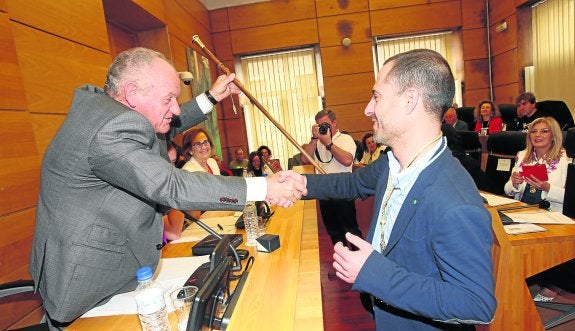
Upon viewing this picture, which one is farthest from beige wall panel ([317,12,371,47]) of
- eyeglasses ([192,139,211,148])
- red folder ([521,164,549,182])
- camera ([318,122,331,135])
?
red folder ([521,164,549,182])

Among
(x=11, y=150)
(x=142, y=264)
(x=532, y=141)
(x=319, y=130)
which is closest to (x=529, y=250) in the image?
(x=532, y=141)

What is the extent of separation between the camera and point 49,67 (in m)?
2.55

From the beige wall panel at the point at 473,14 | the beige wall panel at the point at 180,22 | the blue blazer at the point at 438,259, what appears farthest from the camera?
the beige wall panel at the point at 473,14

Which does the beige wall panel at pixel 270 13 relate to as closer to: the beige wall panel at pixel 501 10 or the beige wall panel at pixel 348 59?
the beige wall panel at pixel 348 59

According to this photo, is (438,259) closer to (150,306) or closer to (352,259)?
(352,259)

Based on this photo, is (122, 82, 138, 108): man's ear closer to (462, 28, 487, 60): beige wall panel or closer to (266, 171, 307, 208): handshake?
(266, 171, 307, 208): handshake

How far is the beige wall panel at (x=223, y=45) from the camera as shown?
298 inches

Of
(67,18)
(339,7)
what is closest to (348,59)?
(339,7)

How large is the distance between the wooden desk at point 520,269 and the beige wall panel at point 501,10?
5.97 m

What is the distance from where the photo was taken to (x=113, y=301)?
1313 millimetres

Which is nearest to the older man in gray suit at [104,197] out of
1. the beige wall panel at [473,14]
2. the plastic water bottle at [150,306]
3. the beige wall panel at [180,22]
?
the plastic water bottle at [150,306]

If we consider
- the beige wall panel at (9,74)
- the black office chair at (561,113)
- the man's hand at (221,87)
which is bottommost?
the black office chair at (561,113)

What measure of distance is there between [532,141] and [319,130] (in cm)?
185

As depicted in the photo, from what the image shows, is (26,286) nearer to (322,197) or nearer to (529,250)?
(322,197)
